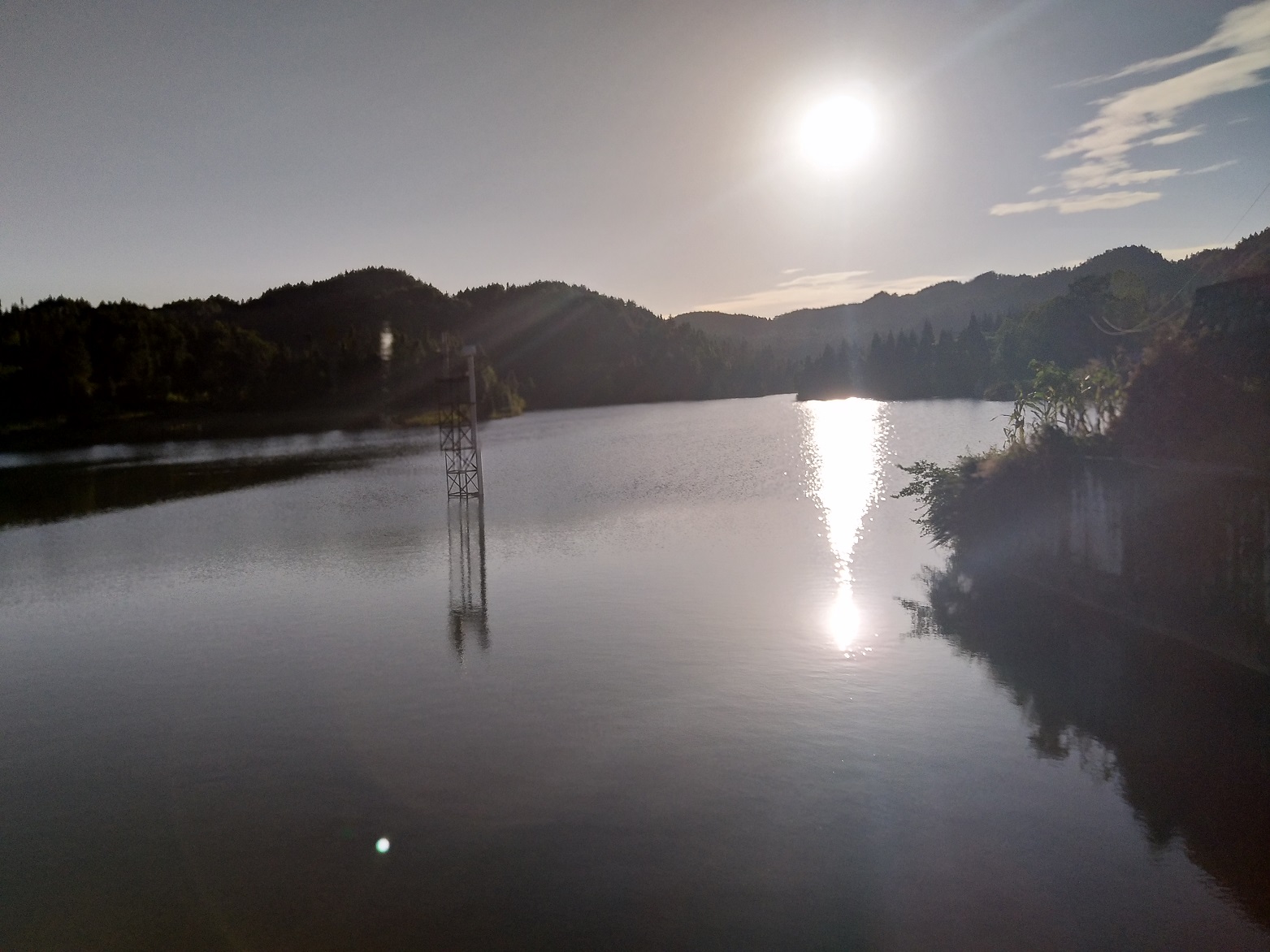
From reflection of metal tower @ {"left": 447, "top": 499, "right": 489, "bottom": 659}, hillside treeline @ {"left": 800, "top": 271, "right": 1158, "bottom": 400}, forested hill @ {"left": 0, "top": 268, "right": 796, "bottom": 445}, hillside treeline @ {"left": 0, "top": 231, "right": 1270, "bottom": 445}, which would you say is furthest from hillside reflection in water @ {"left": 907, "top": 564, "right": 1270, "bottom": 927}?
forested hill @ {"left": 0, "top": 268, "right": 796, "bottom": 445}

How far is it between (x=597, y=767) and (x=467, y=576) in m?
11.5

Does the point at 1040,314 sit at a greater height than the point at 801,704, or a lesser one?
greater

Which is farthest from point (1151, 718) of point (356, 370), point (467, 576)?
point (356, 370)

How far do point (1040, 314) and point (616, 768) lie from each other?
80.9 m

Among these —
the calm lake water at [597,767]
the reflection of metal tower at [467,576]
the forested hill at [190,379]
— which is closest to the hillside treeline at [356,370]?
the forested hill at [190,379]

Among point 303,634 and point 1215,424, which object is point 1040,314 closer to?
point 1215,424

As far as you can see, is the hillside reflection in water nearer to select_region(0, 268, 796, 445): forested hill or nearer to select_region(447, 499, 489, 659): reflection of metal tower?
select_region(447, 499, 489, 659): reflection of metal tower

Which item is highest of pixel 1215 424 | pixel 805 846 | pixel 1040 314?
pixel 1040 314

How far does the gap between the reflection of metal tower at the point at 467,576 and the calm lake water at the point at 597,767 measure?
13 centimetres

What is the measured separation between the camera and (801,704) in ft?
39.9

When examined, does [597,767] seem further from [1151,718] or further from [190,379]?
[190,379]

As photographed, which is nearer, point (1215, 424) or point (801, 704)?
point (801, 704)

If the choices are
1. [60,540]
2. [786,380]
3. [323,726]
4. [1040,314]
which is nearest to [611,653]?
[323,726]

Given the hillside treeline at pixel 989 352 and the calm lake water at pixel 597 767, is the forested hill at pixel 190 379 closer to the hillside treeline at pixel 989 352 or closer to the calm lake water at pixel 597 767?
the hillside treeline at pixel 989 352
